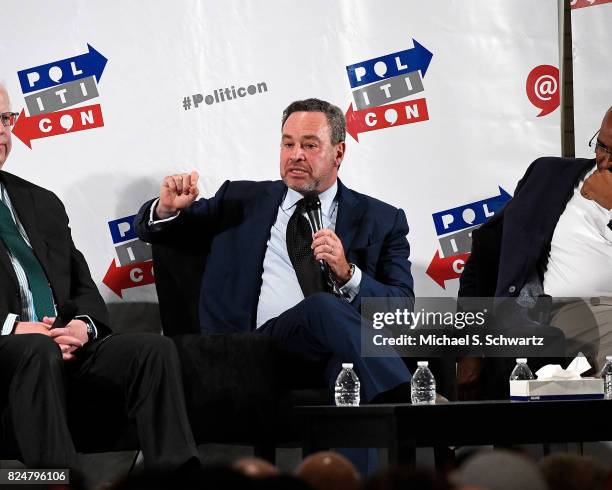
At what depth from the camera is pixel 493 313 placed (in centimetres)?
350

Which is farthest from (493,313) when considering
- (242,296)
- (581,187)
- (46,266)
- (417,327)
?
(46,266)

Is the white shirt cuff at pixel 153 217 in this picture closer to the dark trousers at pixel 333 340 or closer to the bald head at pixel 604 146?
the dark trousers at pixel 333 340

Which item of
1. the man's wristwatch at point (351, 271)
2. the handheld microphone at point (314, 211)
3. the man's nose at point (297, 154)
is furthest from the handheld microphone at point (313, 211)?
the man's wristwatch at point (351, 271)

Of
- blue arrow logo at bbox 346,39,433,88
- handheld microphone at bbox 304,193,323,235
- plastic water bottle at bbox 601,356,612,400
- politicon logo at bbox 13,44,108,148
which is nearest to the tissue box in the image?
plastic water bottle at bbox 601,356,612,400

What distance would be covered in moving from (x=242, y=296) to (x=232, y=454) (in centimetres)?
67

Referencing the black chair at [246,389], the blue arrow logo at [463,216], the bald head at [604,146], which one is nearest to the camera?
the black chair at [246,389]

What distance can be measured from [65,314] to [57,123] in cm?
136

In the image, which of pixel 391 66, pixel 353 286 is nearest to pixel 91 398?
pixel 353 286

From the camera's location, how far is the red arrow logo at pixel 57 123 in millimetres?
3756

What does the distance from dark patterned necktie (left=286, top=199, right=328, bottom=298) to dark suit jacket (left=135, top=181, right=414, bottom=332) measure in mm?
94

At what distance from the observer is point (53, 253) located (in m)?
3.03

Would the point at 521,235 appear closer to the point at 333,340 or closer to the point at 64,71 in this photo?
the point at 333,340

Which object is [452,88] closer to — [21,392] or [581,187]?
[581,187]

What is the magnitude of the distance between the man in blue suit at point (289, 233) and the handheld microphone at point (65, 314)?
65 cm
